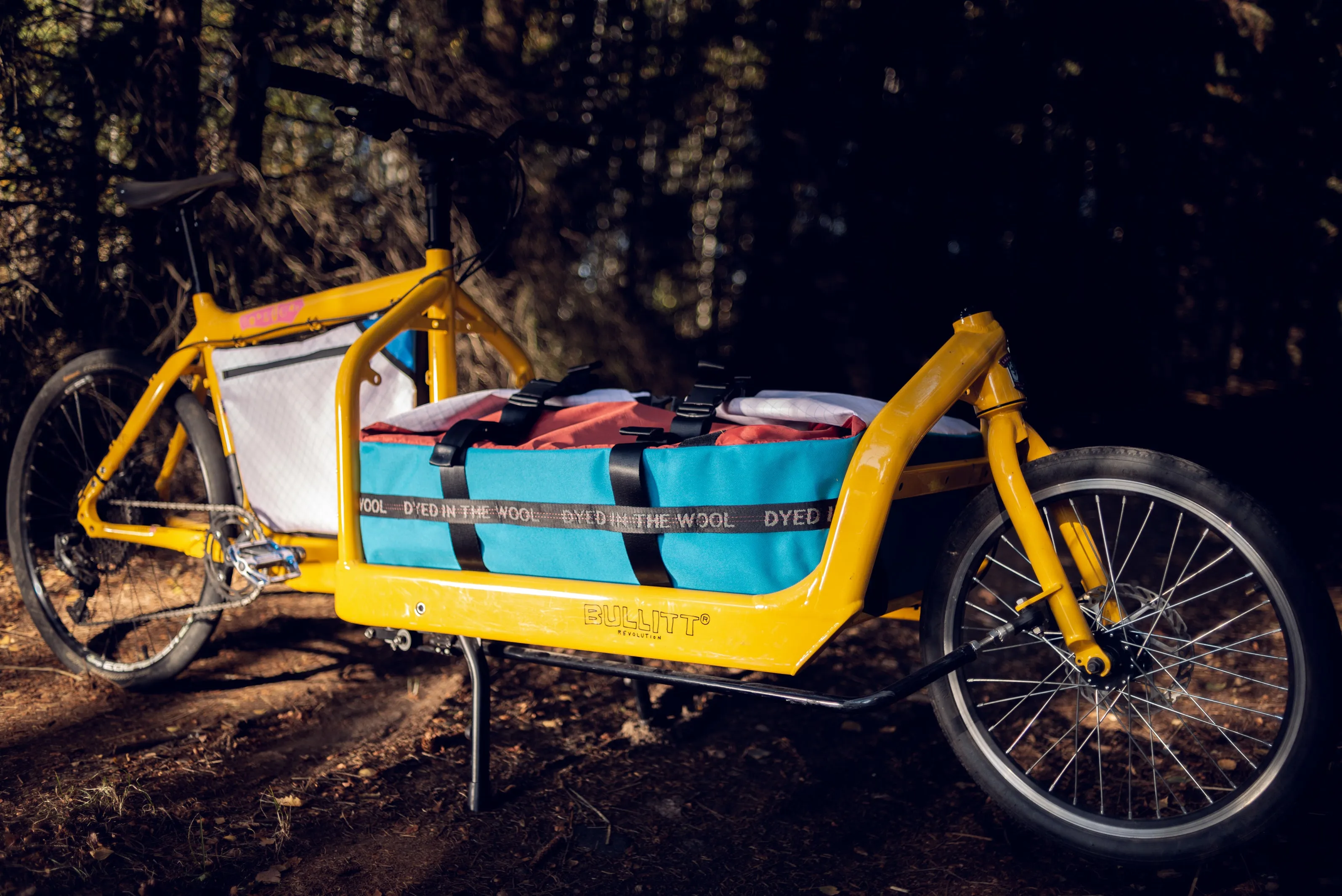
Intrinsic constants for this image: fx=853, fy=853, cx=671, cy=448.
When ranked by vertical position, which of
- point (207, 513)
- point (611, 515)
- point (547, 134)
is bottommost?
point (207, 513)

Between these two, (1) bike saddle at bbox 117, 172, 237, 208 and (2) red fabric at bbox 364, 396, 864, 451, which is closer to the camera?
(2) red fabric at bbox 364, 396, 864, 451

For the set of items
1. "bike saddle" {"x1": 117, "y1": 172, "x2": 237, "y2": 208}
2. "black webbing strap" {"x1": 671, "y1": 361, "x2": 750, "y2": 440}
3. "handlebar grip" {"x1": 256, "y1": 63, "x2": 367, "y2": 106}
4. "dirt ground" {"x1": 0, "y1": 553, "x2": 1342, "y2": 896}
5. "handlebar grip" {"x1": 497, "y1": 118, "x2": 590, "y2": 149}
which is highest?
"handlebar grip" {"x1": 256, "y1": 63, "x2": 367, "y2": 106}

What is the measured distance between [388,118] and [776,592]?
1.39 m

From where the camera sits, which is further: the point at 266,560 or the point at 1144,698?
the point at 266,560

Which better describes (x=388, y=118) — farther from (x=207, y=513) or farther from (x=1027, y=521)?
(x=1027, y=521)

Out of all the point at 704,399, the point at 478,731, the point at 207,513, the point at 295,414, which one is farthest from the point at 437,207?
the point at 478,731

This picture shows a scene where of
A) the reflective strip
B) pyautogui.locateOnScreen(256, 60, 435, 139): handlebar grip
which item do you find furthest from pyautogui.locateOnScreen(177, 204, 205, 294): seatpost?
the reflective strip

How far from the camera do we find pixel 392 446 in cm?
181

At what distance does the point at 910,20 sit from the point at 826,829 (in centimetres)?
447

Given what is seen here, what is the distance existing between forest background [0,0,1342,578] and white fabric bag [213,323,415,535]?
1.07 metres

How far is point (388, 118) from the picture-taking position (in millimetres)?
1958

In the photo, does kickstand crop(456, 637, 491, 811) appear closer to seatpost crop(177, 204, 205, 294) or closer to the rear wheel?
the rear wheel

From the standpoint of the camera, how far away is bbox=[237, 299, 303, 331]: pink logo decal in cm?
228

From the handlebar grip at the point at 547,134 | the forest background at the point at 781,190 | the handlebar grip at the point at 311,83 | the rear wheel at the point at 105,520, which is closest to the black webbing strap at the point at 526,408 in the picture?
the handlebar grip at the point at 547,134
